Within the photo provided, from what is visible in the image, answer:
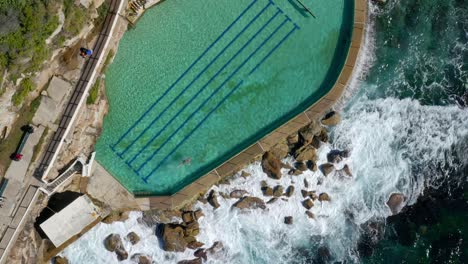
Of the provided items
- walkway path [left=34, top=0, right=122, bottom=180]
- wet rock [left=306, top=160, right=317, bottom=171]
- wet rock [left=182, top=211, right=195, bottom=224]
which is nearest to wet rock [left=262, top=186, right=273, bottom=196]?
wet rock [left=306, top=160, right=317, bottom=171]

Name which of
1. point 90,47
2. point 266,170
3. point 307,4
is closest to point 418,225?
point 266,170

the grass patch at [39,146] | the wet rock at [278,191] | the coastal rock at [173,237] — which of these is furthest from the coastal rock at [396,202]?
the grass patch at [39,146]

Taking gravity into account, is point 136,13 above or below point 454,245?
above

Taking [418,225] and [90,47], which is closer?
[90,47]

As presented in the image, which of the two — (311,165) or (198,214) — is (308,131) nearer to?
(311,165)

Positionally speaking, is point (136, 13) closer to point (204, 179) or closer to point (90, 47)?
point (90, 47)

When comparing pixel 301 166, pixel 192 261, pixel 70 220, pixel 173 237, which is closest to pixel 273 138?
pixel 301 166

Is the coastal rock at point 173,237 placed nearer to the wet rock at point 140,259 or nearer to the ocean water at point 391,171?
the wet rock at point 140,259

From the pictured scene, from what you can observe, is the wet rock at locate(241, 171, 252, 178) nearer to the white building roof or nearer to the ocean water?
the ocean water
